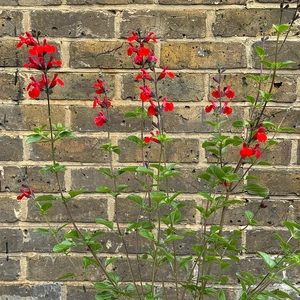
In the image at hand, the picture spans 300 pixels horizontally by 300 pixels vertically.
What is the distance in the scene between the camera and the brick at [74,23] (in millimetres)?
1304

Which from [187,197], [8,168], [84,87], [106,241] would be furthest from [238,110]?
[8,168]

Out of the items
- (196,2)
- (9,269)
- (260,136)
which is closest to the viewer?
(260,136)

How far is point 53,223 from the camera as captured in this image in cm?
137

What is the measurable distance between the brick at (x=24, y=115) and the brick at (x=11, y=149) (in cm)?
4

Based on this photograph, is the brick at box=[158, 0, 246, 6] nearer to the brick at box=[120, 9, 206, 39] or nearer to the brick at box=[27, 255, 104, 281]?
the brick at box=[120, 9, 206, 39]

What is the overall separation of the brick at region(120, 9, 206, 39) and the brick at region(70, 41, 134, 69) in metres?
0.06

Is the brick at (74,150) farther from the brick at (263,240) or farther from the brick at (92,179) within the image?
the brick at (263,240)

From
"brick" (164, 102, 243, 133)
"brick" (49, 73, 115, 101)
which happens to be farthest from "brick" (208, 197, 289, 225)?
"brick" (49, 73, 115, 101)

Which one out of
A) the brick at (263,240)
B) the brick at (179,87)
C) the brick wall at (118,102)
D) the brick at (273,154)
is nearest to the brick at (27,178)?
the brick wall at (118,102)

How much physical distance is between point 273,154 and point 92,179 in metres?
0.58

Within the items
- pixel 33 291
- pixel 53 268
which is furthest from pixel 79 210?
pixel 33 291

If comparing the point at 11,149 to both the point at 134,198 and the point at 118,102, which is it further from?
the point at 134,198

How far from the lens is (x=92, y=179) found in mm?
1356

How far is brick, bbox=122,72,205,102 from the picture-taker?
4.33 feet
